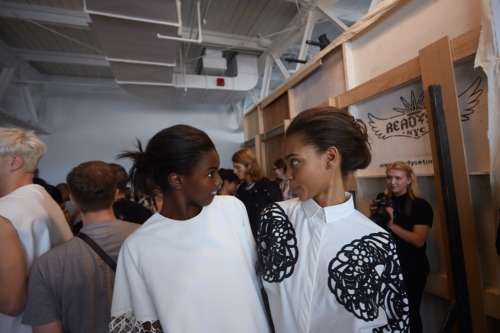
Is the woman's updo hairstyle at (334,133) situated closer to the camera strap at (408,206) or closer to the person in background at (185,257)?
the person in background at (185,257)

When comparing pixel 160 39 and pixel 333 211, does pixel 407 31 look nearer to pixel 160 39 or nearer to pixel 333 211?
pixel 333 211

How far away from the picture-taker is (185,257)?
2.36 ft

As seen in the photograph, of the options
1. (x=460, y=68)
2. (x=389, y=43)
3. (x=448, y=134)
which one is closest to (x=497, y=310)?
(x=448, y=134)

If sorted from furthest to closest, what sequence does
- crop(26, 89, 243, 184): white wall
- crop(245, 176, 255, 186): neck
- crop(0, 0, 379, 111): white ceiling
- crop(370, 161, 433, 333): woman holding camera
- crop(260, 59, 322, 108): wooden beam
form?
crop(26, 89, 243, 184): white wall < crop(245, 176, 255, 186): neck < crop(260, 59, 322, 108): wooden beam < crop(0, 0, 379, 111): white ceiling < crop(370, 161, 433, 333): woman holding camera

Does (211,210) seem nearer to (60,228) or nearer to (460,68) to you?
(60,228)

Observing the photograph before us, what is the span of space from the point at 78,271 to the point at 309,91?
2418mm

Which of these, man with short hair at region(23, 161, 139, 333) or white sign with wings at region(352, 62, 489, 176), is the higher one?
white sign with wings at region(352, 62, 489, 176)

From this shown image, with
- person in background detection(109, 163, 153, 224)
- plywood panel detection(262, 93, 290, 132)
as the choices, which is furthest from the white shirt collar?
plywood panel detection(262, 93, 290, 132)

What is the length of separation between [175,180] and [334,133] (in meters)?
0.49

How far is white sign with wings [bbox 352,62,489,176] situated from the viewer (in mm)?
Result: 1338

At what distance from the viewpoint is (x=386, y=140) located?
188 centimetres

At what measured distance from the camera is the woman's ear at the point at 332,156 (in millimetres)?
786

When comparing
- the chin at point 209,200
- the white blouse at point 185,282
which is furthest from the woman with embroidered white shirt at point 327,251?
the chin at point 209,200

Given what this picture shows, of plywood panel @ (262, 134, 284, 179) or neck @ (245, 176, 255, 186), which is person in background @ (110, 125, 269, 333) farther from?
plywood panel @ (262, 134, 284, 179)
